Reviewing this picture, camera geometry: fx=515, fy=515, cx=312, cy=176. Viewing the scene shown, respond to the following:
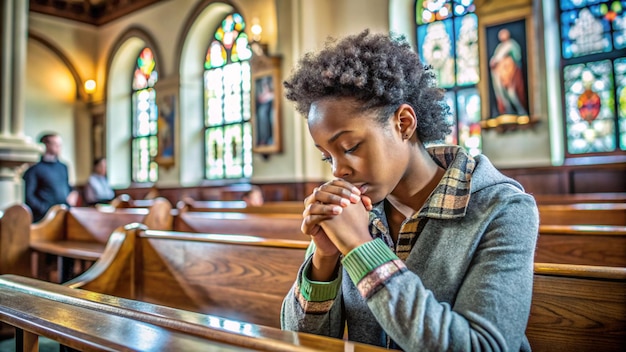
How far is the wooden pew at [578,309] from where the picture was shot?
3.65 feet

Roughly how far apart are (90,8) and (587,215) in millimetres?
10591

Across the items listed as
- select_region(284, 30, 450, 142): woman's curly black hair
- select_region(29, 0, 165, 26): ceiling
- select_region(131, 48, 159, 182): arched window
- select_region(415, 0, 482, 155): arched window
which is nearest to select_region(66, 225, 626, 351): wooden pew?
select_region(284, 30, 450, 142): woman's curly black hair

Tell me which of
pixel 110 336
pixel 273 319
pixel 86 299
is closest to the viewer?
pixel 110 336

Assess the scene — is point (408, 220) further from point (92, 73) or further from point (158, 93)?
point (92, 73)

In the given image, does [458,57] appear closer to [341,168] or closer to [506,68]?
[506,68]

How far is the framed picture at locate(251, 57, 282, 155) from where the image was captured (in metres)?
7.44

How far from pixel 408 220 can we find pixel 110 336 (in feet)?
1.92

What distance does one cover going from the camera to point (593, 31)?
581cm

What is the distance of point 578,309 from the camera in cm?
117

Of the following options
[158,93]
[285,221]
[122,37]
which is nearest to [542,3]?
[285,221]

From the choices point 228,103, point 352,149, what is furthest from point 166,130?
point 352,149

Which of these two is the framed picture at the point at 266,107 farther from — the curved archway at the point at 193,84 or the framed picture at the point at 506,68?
the framed picture at the point at 506,68

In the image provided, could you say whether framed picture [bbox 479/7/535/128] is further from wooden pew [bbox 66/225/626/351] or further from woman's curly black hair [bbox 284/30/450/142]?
woman's curly black hair [bbox 284/30/450/142]

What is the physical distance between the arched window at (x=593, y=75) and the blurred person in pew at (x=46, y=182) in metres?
5.54
